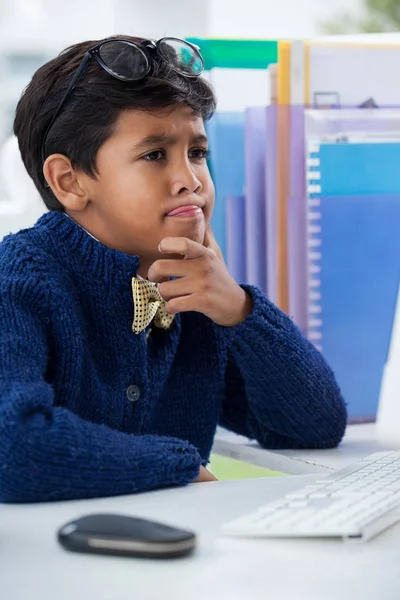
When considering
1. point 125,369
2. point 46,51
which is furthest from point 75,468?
point 46,51

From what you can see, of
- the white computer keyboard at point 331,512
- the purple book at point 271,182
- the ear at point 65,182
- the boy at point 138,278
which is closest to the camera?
the white computer keyboard at point 331,512

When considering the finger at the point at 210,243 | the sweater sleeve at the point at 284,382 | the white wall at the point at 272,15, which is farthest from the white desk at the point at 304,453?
the white wall at the point at 272,15

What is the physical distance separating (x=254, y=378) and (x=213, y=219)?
12.7 inches

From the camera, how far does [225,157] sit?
1.57m

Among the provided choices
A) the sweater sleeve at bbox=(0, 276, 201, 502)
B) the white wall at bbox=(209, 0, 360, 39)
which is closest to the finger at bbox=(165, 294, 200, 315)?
the sweater sleeve at bbox=(0, 276, 201, 502)

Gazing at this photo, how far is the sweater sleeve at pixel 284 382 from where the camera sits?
52.1 inches

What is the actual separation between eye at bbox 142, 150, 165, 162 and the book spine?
36 cm

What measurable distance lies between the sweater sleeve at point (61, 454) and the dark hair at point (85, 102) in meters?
0.35

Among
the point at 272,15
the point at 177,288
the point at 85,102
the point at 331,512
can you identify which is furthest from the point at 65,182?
the point at 272,15

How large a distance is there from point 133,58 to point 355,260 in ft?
1.72

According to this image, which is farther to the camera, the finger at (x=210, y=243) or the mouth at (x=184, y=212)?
the finger at (x=210, y=243)

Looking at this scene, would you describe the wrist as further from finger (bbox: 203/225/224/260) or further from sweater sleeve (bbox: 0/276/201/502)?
sweater sleeve (bbox: 0/276/201/502)

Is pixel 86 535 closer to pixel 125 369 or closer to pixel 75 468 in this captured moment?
pixel 75 468

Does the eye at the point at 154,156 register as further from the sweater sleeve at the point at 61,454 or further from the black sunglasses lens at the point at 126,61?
the sweater sleeve at the point at 61,454
